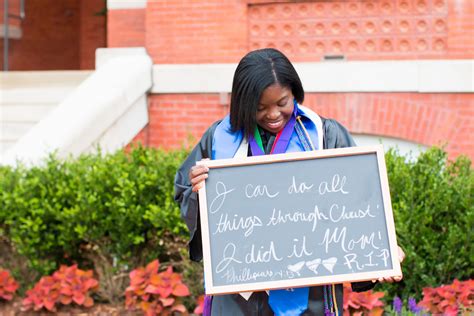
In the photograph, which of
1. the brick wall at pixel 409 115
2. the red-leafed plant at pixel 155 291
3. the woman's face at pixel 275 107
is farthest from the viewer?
→ the brick wall at pixel 409 115

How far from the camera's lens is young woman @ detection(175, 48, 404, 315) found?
351 centimetres

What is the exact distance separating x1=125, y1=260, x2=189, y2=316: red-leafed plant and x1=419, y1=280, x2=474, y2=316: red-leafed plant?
1610mm

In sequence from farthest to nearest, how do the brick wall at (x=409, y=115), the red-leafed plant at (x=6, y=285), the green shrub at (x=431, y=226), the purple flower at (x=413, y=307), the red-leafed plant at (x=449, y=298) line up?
the brick wall at (x=409, y=115) → the red-leafed plant at (x=6, y=285) → the green shrub at (x=431, y=226) → the red-leafed plant at (x=449, y=298) → the purple flower at (x=413, y=307)

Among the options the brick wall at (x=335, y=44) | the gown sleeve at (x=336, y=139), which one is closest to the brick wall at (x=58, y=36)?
the brick wall at (x=335, y=44)

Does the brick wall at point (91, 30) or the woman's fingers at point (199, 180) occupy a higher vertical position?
the brick wall at point (91, 30)

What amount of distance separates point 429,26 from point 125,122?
3.09 meters

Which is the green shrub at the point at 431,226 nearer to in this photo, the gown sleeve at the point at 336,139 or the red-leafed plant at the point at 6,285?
the gown sleeve at the point at 336,139

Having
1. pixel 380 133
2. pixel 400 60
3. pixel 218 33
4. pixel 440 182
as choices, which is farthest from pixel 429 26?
pixel 440 182

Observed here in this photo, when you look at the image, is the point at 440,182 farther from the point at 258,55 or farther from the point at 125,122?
the point at 125,122

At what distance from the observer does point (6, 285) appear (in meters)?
6.40

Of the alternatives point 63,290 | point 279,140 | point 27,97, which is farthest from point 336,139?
point 27,97

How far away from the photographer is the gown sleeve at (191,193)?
364 centimetres

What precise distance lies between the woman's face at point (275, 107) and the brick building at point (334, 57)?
15.1 feet

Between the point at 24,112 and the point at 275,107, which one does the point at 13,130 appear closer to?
the point at 24,112
